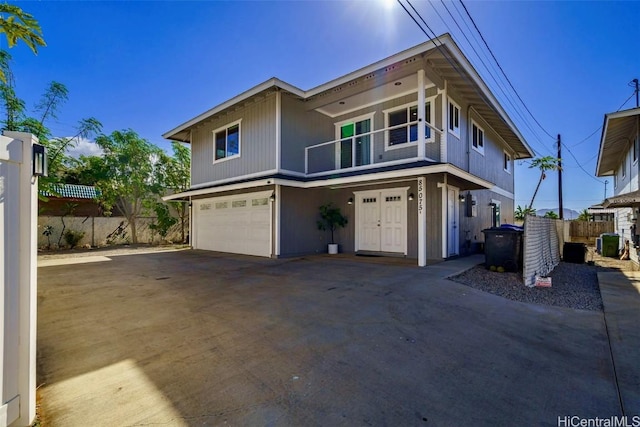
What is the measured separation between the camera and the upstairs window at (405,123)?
9680 mm

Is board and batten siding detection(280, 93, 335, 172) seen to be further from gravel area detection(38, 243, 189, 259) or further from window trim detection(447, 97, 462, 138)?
gravel area detection(38, 243, 189, 259)

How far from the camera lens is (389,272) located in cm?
747

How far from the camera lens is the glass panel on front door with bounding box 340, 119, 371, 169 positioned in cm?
1107

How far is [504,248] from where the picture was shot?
776 cm

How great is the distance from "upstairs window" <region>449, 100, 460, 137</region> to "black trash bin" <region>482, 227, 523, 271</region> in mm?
3653

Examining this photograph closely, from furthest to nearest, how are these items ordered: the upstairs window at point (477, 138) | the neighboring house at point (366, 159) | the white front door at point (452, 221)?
1. the upstairs window at point (477, 138)
2. the white front door at point (452, 221)
3. the neighboring house at point (366, 159)

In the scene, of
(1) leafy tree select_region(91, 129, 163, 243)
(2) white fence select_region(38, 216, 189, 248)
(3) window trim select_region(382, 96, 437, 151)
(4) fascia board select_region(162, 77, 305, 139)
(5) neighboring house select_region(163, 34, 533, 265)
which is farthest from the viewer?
(1) leafy tree select_region(91, 129, 163, 243)

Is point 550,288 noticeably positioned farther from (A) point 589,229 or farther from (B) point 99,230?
(B) point 99,230

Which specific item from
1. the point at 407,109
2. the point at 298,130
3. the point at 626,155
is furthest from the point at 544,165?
the point at 298,130

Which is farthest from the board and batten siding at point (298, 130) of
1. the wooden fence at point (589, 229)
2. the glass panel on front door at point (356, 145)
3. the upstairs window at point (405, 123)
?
the wooden fence at point (589, 229)

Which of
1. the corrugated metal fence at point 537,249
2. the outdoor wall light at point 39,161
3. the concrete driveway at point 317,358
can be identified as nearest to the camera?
the outdoor wall light at point 39,161

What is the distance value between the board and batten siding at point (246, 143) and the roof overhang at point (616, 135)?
428 inches

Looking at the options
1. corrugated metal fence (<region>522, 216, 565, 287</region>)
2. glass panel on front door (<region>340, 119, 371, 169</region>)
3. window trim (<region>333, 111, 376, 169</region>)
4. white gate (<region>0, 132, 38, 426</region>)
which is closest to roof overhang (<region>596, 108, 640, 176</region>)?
corrugated metal fence (<region>522, 216, 565, 287</region>)

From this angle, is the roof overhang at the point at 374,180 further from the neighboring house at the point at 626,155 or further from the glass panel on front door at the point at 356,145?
the neighboring house at the point at 626,155
